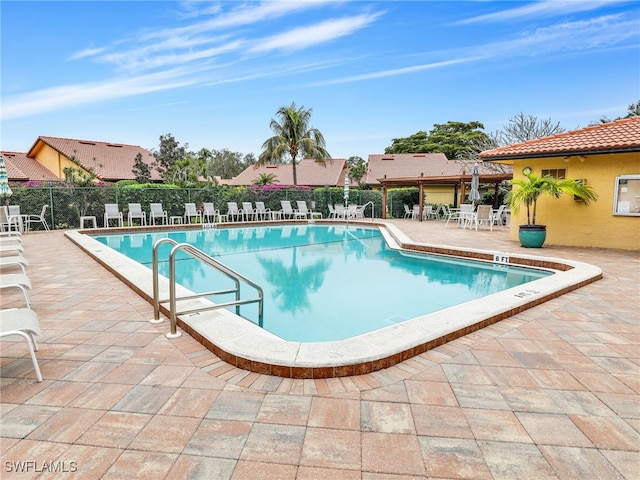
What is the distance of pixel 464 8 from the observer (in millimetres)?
13469

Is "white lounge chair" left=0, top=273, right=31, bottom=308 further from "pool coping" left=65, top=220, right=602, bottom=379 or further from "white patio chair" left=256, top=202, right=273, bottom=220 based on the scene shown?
"white patio chair" left=256, top=202, right=273, bottom=220

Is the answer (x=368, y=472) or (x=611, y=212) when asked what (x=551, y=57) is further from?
(x=368, y=472)

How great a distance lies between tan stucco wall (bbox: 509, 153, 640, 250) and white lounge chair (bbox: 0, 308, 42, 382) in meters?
11.0

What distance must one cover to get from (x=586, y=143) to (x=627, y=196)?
1544 millimetres

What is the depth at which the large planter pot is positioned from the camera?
9.35 meters

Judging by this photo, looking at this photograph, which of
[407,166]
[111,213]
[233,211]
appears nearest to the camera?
[111,213]

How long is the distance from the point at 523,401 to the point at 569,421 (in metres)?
0.26

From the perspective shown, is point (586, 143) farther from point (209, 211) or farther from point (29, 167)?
point (29, 167)

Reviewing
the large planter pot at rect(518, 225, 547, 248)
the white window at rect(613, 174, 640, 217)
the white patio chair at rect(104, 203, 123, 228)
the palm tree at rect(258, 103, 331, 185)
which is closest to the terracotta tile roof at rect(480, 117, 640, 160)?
the white window at rect(613, 174, 640, 217)

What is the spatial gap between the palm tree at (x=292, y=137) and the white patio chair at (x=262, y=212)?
7262 mm

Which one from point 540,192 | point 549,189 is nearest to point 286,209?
point 540,192

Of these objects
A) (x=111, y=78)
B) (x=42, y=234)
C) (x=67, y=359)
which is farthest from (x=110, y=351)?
(x=111, y=78)

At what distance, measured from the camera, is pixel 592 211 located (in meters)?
9.55

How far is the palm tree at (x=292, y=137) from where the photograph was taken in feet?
82.3
